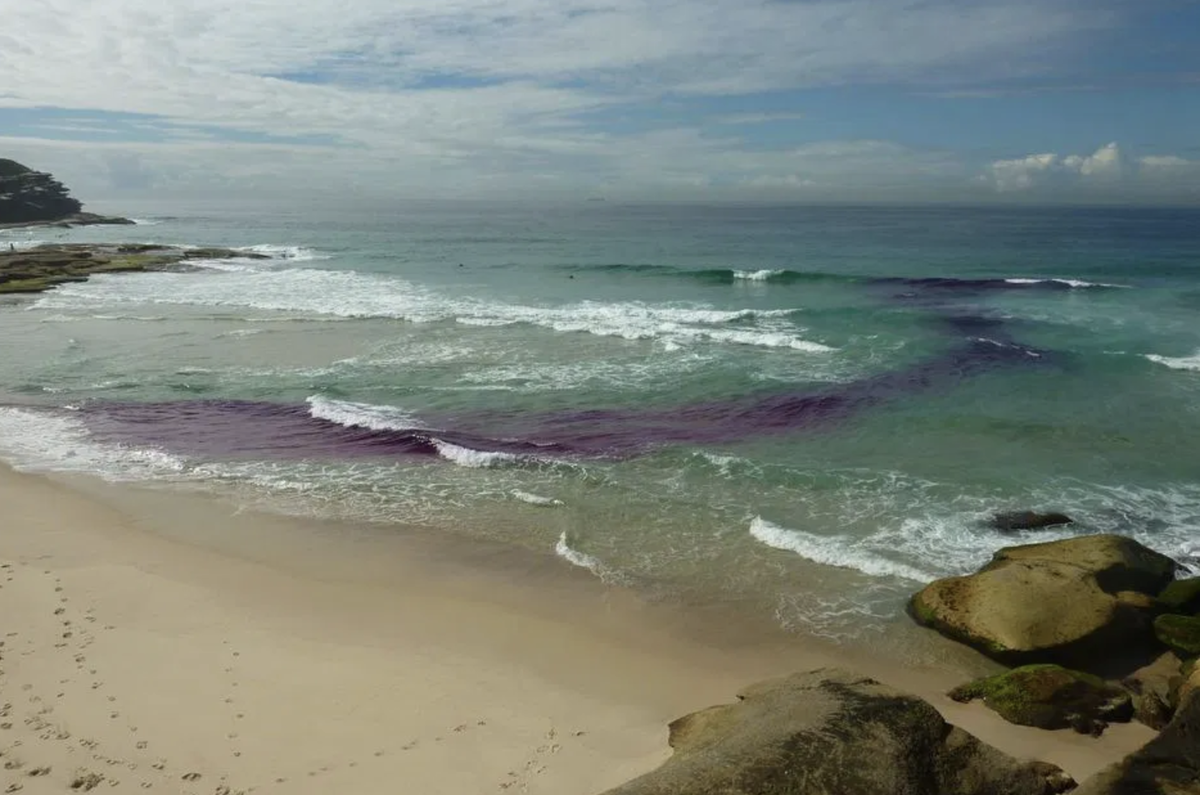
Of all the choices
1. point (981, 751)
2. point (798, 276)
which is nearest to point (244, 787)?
point (981, 751)

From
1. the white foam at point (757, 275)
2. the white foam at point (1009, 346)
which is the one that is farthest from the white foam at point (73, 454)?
the white foam at point (757, 275)

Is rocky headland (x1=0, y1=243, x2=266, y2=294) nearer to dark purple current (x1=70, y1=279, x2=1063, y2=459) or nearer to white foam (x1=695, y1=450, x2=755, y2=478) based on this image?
dark purple current (x1=70, y1=279, x2=1063, y2=459)

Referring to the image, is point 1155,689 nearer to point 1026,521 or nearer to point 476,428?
point 1026,521

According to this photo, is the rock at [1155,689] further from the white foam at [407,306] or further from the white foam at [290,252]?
the white foam at [290,252]

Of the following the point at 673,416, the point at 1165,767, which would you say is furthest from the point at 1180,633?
the point at 673,416

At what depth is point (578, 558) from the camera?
13102 mm

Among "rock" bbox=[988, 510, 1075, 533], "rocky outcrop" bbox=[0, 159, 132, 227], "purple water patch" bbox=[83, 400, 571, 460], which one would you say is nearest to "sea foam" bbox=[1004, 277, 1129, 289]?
"rock" bbox=[988, 510, 1075, 533]

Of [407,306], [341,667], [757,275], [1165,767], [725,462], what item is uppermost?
[757,275]

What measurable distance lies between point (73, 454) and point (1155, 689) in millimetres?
20414

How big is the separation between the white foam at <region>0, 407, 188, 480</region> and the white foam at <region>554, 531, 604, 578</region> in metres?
9.00

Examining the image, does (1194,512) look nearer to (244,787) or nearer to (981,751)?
(981,751)

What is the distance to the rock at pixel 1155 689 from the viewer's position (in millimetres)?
9000

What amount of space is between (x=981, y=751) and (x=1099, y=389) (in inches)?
758

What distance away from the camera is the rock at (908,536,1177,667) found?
10.3 m
